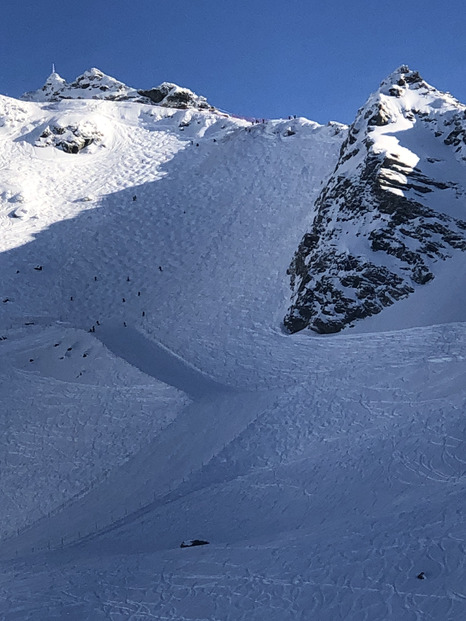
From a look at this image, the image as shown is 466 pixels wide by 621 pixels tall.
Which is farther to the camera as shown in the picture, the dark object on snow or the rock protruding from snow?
the rock protruding from snow

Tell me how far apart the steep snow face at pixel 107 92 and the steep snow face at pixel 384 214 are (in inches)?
1544

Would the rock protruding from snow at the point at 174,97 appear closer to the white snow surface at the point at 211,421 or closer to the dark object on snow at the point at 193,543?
the white snow surface at the point at 211,421

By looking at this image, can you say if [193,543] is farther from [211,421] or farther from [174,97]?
[174,97]

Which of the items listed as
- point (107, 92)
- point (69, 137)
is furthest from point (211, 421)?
point (107, 92)

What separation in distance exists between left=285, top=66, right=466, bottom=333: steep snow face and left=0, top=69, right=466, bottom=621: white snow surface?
149 centimetres

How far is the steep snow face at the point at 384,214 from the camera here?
88.4 ft

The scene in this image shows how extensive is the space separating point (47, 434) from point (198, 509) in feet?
27.8

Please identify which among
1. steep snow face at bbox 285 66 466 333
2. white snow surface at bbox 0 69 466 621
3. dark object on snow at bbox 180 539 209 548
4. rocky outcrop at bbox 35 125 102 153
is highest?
rocky outcrop at bbox 35 125 102 153

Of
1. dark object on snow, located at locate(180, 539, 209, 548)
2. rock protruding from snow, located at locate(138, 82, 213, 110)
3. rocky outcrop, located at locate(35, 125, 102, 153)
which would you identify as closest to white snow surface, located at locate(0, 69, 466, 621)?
dark object on snow, located at locate(180, 539, 209, 548)

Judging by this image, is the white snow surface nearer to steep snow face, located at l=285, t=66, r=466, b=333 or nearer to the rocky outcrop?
steep snow face, located at l=285, t=66, r=466, b=333

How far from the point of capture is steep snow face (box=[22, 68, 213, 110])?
229 feet

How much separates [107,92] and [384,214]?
188 feet

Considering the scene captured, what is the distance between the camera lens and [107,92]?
244 ft

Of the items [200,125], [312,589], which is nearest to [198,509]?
[312,589]
